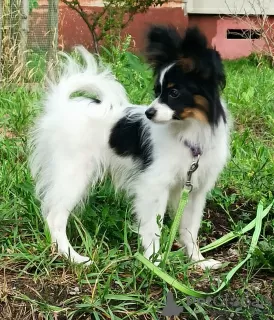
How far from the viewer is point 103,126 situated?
372 cm

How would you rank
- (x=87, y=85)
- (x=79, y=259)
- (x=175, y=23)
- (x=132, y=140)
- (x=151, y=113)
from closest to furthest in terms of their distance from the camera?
(x=151, y=113), (x=79, y=259), (x=132, y=140), (x=87, y=85), (x=175, y=23)

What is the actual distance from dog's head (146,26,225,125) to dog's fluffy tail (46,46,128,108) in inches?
21.7

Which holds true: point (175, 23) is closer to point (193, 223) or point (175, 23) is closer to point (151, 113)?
point (193, 223)

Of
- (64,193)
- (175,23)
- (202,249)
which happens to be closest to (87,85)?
(64,193)

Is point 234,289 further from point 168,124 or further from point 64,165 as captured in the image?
point 64,165

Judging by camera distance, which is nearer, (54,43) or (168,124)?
(168,124)

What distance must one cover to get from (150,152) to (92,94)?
0.70m

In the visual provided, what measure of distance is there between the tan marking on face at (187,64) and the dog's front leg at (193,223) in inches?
30.5

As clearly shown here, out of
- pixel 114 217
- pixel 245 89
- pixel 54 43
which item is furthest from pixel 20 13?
pixel 114 217

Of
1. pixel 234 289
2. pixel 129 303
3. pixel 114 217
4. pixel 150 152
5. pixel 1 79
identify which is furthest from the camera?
pixel 1 79

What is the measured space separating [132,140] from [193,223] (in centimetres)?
60

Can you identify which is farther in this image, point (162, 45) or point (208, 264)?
point (208, 264)

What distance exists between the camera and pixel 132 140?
3.66 m

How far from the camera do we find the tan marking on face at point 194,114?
10.7ft
